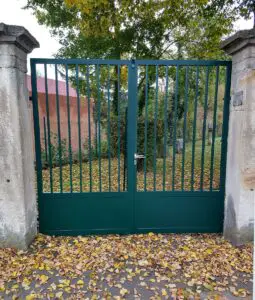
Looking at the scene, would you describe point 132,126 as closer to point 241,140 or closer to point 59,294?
point 241,140

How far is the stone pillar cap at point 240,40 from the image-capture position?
2695mm

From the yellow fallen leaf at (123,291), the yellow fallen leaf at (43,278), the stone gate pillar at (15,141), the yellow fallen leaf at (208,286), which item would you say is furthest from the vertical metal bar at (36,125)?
the yellow fallen leaf at (208,286)

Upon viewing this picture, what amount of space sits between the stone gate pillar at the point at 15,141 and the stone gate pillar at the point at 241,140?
260 cm

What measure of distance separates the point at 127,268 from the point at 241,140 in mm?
2139

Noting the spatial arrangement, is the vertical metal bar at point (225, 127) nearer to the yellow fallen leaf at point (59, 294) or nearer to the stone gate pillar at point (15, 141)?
the yellow fallen leaf at point (59, 294)

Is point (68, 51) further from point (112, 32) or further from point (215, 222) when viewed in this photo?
point (215, 222)

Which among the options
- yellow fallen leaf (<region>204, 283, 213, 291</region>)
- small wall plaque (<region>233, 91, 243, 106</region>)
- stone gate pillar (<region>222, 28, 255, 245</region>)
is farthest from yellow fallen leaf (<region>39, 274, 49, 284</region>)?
small wall plaque (<region>233, 91, 243, 106</region>)

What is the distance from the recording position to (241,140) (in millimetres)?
2988

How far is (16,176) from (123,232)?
1.75 meters

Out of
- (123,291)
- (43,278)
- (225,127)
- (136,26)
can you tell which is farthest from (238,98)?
(136,26)

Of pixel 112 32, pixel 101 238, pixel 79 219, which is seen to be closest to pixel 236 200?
pixel 101 238

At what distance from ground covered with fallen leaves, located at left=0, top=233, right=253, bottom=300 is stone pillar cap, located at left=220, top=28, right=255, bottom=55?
257 cm

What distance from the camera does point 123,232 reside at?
3.57m

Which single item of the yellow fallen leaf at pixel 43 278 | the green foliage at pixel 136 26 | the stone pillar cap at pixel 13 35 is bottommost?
the yellow fallen leaf at pixel 43 278
